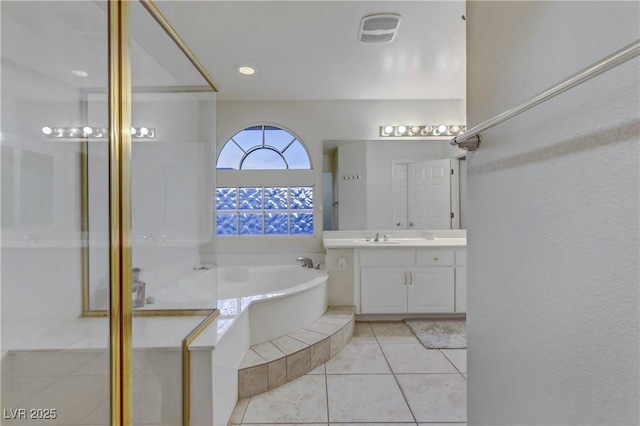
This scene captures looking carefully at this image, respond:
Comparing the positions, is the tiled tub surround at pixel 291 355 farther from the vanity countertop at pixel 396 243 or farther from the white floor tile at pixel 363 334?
the vanity countertop at pixel 396 243

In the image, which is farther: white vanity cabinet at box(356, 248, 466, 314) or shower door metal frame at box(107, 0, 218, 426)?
white vanity cabinet at box(356, 248, 466, 314)

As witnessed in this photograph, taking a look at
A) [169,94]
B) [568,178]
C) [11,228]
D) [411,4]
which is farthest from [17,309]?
[411,4]

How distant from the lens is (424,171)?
336 cm

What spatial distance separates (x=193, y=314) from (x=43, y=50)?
1.25m

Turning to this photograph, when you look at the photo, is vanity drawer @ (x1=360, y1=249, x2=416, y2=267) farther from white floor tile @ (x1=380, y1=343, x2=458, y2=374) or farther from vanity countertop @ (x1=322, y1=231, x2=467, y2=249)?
white floor tile @ (x1=380, y1=343, x2=458, y2=374)

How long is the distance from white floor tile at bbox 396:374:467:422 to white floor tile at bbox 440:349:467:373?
5.0 inches

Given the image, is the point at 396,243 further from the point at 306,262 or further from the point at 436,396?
the point at 436,396

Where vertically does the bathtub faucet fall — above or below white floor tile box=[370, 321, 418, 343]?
above

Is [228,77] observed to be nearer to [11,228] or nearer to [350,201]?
[350,201]

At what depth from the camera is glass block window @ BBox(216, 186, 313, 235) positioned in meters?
3.34

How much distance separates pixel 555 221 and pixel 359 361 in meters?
1.95

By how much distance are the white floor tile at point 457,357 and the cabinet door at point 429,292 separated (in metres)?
0.58

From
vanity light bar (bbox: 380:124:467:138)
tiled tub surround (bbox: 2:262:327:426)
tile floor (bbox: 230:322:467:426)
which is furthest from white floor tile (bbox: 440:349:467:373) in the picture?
vanity light bar (bbox: 380:124:467:138)

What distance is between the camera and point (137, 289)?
1179 mm
